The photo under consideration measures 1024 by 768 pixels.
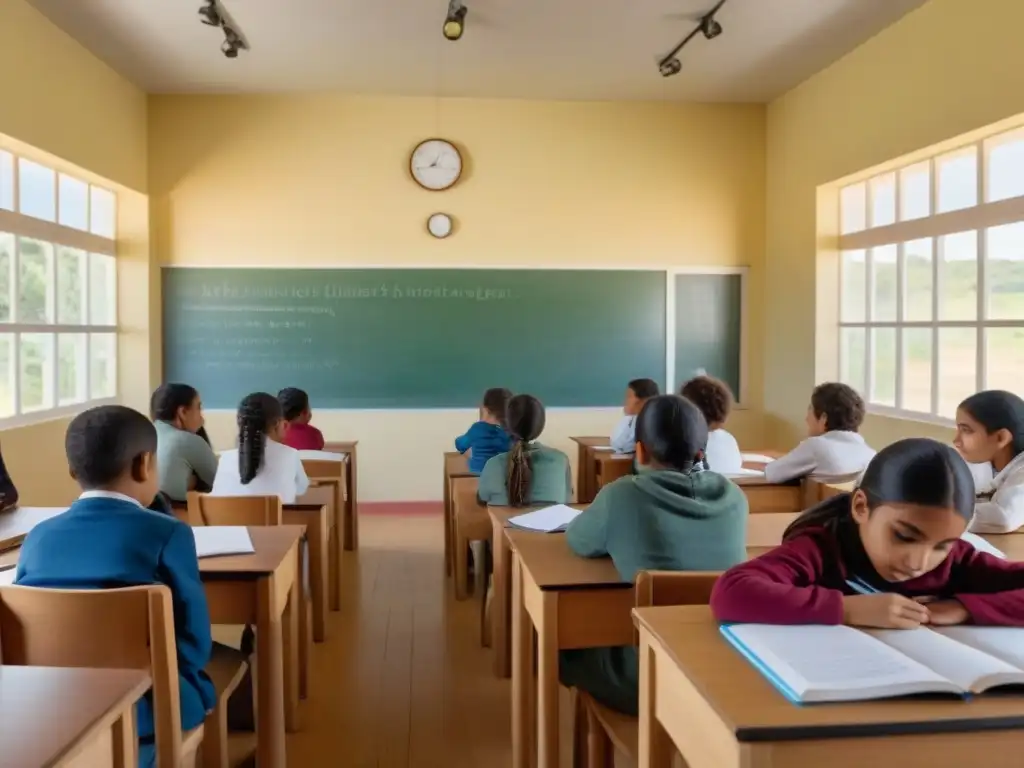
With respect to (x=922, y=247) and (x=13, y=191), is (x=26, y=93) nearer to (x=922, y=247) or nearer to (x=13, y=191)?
(x=13, y=191)

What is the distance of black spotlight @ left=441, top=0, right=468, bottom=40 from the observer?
4801mm

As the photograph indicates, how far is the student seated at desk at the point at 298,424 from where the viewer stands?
4848mm

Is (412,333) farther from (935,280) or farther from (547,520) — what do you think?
(547,520)

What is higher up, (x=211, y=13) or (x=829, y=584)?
(x=211, y=13)

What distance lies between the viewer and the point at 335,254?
6.71 m

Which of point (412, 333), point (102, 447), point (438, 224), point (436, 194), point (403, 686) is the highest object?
point (436, 194)

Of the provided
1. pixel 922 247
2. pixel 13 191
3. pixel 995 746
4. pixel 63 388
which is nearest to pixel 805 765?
pixel 995 746

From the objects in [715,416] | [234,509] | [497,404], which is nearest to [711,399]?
[715,416]

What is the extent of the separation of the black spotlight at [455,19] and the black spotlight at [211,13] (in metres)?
1.25

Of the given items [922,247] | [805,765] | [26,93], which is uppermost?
[26,93]

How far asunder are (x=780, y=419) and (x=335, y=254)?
3623 mm

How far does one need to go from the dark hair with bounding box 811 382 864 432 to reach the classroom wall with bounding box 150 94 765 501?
3095 millimetres

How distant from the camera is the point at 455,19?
190 inches

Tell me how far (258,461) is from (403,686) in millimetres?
1012
